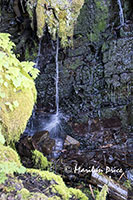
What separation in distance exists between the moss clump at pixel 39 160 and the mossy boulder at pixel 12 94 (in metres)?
1.76

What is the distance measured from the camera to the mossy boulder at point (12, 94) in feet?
6.86

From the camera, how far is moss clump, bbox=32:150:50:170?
12.7ft

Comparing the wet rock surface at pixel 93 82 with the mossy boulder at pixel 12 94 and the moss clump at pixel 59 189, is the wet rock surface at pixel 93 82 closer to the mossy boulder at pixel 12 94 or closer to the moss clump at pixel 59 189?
the mossy boulder at pixel 12 94

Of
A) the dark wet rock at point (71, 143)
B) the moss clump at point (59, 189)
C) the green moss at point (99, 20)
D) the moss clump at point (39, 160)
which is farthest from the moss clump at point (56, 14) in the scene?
the moss clump at point (59, 189)

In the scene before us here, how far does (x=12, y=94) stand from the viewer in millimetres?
2195

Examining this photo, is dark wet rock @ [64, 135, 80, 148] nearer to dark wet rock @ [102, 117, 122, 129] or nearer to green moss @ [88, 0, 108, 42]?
dark wet rock @ [102, 117, 122, 129]

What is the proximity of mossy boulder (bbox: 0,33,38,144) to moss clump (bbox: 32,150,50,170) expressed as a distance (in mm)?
1763

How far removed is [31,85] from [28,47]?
448 centimetres

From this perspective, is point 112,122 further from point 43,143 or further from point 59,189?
point 59,189

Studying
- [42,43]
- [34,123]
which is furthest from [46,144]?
[42,43]

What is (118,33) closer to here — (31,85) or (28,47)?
(28,47)

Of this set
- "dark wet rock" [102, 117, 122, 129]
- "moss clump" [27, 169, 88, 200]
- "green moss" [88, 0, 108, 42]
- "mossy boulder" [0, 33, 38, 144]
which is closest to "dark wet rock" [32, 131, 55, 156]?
"dark wet rock" [102, 117, 122, 129]

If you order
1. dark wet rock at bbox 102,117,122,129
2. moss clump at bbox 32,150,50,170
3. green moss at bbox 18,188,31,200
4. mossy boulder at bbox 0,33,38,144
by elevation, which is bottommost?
moss clump at bbox 32,150,50,170

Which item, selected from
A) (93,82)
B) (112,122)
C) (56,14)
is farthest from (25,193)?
(56,14)
